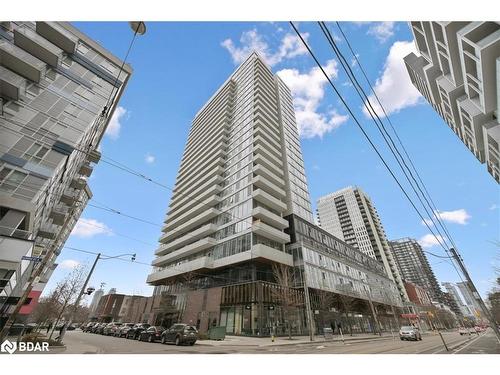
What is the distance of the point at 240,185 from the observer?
142 ft

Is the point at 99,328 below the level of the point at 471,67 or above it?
below

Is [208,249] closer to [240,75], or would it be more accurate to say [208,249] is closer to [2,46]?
[2,46]

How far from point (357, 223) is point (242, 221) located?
80316 mm

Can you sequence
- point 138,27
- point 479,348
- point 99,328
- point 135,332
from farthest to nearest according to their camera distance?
point 99,328 < point 135,332 < point 479,348 < point 138,27

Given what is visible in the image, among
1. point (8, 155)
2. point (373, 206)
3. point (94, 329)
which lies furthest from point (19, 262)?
point (373, 206)

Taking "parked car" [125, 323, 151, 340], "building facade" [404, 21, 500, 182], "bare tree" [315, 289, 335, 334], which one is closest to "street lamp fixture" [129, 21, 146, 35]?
"building facade" [404, 21, 500, 182]

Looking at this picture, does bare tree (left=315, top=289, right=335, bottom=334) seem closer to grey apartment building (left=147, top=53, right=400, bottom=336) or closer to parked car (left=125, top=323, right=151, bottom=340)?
grey apartment building (left=147, top=53, right=400, bottom=336)

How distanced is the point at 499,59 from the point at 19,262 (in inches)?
1060

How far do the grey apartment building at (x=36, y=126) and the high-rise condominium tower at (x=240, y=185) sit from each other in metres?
22.4

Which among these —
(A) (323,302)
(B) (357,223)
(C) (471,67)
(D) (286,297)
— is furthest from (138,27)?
(B) (357,223)

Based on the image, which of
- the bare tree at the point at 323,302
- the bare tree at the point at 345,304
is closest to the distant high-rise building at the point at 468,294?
the bare tree at the point at 345,304

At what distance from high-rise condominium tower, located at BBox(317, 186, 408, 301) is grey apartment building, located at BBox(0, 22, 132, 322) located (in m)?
98.2

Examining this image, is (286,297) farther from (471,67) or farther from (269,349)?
(471,67)

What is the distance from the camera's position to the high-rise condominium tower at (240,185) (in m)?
37.1
